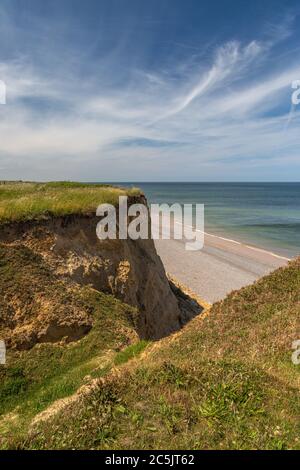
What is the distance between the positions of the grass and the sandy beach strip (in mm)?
16291

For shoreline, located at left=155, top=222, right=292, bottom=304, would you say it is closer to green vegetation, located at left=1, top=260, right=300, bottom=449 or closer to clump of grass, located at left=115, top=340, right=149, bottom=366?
clump of grass, located at left=115, top=340, right=149, bottom=366

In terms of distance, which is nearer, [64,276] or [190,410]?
[190,410]

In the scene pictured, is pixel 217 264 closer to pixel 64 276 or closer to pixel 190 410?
pixel 64 276

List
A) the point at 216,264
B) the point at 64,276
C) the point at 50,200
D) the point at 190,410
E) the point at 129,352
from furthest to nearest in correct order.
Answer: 1. the point at 216,264
2. the point at 50,200
3. the point at 64,276
4. the point at 129,352
5. the point at 190,410

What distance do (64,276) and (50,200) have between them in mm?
4538

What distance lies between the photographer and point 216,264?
44.5m

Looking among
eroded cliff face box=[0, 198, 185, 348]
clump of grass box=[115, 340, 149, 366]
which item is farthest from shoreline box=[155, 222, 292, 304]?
clump of grass box=[115, 340, 149, 366]

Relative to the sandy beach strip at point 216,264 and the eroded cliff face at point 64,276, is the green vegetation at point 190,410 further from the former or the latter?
the sandy beach strip at point 216,264

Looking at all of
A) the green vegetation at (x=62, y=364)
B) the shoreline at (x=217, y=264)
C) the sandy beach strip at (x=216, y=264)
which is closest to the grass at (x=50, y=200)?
the green vegetation at (x=62, y=364)

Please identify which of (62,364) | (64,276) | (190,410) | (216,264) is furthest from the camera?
(216,264)

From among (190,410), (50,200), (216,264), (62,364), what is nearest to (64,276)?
(62,364)

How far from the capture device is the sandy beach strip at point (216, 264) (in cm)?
3653
